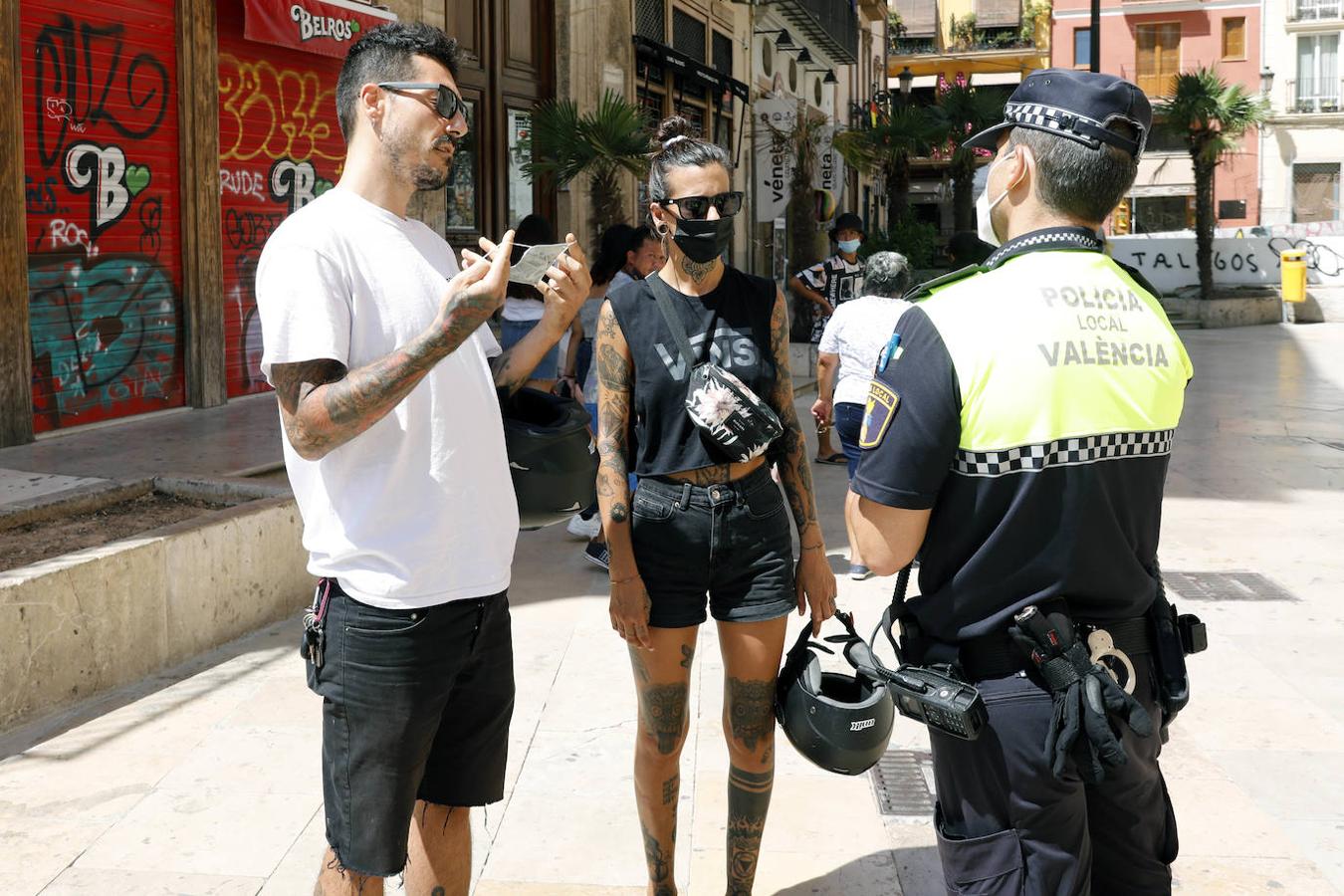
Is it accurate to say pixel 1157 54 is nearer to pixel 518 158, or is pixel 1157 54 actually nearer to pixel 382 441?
pixel 518 158

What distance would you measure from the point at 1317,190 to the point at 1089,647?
52.0 m

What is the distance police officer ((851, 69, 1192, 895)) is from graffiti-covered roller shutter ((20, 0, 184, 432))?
745 cm

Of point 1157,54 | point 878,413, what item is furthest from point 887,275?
point 1157,54

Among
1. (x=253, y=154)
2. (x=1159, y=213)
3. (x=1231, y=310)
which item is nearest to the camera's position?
(x=253, y=154)

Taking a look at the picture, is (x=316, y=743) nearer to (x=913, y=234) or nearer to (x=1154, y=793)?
(x=1154, y=793)

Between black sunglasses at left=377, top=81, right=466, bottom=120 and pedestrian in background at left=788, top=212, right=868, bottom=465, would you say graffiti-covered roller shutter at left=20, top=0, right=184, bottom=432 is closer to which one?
pedestrian in background at left=788, top=212, right=868, bottom=465

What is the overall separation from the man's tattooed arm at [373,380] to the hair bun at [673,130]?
4.51ft

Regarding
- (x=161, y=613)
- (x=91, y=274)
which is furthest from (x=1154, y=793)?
(x=91, y=274)

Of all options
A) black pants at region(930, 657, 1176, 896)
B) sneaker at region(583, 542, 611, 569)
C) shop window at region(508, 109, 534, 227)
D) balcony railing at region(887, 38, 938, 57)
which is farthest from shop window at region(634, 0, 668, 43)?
balcony railing at region(887, 38, 938, 57)

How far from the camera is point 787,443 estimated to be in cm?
345

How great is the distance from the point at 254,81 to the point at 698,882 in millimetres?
8461

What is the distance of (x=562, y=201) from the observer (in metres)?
15.3

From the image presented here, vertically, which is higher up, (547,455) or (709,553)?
(547,455)

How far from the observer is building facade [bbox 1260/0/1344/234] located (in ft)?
158
